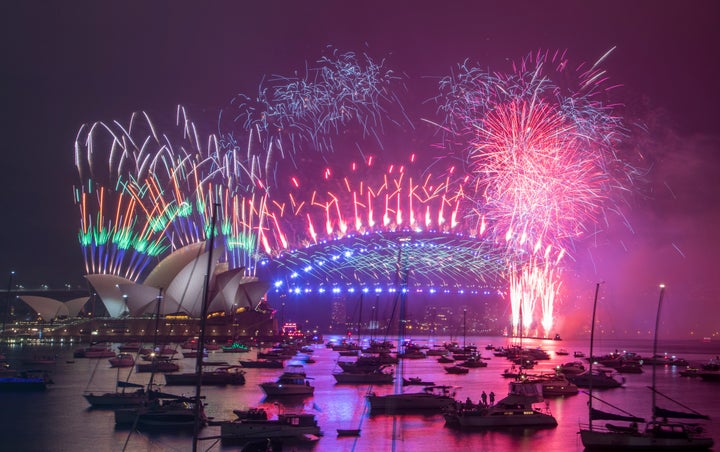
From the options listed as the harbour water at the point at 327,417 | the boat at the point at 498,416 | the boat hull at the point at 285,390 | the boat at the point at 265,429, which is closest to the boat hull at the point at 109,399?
the harbour water at the point at 327,417

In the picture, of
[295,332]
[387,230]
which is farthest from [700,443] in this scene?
[295,332]

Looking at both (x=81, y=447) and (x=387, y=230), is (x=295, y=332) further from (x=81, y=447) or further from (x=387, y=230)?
(x=81, y=447)

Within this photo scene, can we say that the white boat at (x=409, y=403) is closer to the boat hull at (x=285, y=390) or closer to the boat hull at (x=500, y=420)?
the boat hull at (x=500, y=420)

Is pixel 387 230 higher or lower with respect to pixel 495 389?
higher

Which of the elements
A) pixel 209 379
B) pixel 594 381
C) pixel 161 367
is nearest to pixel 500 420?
pixel 209 379

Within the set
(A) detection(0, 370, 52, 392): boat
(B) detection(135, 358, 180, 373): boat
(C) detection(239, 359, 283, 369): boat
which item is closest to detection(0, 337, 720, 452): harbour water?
(A) detection(0, 370, 52, 392): boat

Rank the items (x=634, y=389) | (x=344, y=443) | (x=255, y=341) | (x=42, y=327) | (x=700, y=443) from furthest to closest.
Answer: (x=42, y=327)
(x=255, y=341)
(x=634, y=389)
(x=344, y=443)
(x=700, y=443)
